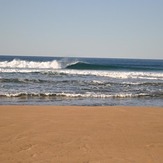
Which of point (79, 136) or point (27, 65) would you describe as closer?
point (79, 136)

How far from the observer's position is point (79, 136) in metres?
5.48

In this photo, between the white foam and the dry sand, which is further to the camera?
the white foam

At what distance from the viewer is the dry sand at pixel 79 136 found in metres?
4.36

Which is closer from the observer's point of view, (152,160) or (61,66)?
(152,160)

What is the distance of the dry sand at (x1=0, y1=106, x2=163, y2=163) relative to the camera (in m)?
4.36

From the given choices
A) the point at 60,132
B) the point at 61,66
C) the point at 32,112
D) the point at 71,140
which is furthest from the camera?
the point at 61,66

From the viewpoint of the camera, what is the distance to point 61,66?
40.2 m

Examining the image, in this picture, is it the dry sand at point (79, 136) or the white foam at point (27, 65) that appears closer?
the dry sand at point (79, 136)

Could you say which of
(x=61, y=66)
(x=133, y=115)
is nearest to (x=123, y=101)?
(x=133, y=115)

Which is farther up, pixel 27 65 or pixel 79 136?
pixel 27 65

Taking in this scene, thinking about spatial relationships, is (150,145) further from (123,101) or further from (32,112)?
(123,101)

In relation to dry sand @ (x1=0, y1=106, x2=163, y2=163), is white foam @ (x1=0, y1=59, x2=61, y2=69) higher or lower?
higher

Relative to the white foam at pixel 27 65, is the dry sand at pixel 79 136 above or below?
below

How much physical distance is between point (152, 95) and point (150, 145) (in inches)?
373
